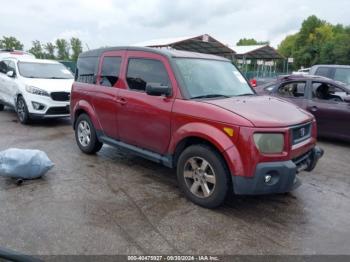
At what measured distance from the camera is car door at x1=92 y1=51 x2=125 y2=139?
5414mm

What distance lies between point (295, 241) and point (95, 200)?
236cm

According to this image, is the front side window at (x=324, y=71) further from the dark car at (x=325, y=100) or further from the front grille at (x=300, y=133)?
the front grille at (x=300, y=133)

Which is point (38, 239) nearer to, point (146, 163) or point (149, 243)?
point (149, 243)

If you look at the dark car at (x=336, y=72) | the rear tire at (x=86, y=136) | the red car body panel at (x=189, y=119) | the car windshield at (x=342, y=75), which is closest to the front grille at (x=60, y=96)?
the rear tire at (x=86, y=136)

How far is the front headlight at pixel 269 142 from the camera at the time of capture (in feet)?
12.1

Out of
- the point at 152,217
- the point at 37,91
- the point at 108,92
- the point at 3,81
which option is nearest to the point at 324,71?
the point at 108,92

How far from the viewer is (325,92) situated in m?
7.95

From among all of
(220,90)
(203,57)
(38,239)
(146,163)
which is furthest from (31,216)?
(203,57)

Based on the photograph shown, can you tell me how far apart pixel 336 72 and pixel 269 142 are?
26.0 feet

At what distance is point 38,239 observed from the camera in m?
3.38

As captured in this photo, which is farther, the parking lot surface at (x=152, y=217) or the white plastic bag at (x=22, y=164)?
the white plastic bag at (x=22, y=164)

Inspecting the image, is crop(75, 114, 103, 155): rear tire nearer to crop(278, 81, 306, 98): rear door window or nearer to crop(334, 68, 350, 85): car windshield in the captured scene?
crop(278, 81, 306, 98): rear door window

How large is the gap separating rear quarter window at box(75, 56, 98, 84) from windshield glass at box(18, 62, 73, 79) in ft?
12.3

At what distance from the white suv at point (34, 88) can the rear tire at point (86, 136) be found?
2.72m
